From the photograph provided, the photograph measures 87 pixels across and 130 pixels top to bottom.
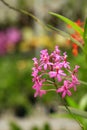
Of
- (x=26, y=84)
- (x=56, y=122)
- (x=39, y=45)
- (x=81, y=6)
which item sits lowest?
(x=56, y=122)

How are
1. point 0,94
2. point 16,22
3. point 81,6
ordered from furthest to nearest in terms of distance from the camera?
point 16,22 → point 81,6 → point 0,94

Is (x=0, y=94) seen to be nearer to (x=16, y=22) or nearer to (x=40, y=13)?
(x=40, y=13)

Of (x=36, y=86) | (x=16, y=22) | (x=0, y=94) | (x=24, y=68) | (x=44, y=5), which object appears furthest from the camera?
(x=16, y=22)

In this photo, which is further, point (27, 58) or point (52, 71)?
point (27, 58)

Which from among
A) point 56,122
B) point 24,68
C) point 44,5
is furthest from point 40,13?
point 56,122

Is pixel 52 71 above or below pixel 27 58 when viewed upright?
below

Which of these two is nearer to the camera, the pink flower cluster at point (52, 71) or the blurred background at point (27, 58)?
the pink flower cluster at point (52, 71)

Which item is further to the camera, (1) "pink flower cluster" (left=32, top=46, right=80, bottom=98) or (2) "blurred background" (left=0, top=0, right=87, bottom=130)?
(2) "blurred background" (left=0, top=0, right=87, bottom=130)

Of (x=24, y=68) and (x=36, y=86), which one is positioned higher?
(x=24, y=68)
